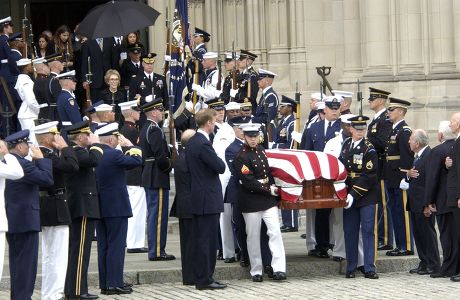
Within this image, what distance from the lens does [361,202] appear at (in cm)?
1731

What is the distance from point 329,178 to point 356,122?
2.47ft

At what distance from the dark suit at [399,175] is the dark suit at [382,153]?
88 millimetres

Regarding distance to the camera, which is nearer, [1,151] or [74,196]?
[1,151]

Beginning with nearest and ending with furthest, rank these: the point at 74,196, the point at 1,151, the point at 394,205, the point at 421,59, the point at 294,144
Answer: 1. the point at 1,151
2. the point at 74,196
3. the point at 394,205
4. the point at 294,144
5. the point at 421,59

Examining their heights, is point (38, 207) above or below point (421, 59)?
below

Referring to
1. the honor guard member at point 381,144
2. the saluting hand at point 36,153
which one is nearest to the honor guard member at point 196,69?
the honor guard member at point 381,144

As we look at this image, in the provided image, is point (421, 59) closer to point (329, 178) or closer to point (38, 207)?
point (329, 178)

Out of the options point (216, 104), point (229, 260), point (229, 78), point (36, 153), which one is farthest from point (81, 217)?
point (229, 78)

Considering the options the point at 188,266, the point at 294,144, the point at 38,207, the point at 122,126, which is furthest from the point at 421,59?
the point at 38,207

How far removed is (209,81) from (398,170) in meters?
4.07

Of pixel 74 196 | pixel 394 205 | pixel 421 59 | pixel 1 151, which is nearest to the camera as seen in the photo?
pixel 1 151

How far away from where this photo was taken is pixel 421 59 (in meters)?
23.9

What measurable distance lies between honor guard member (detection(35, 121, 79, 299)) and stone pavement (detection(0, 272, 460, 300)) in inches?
33.9

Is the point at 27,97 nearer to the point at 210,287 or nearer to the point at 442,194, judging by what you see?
the point at 210,287
